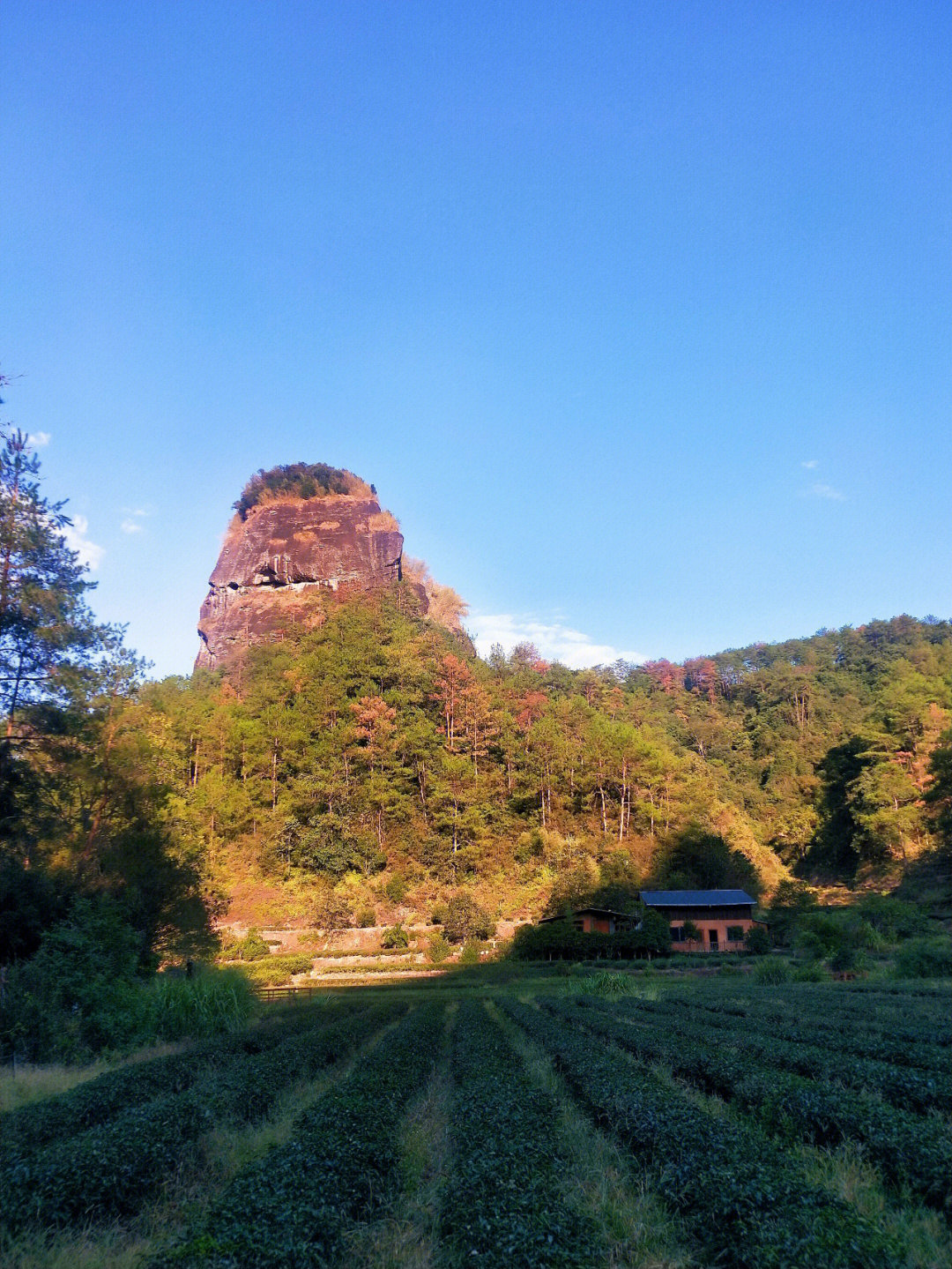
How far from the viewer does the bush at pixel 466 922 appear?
2021 inches

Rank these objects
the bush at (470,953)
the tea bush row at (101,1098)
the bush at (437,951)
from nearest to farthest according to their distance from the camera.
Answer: the tea bush row at (101,1098)
the bush at (437,951)
the bush at (470,953)

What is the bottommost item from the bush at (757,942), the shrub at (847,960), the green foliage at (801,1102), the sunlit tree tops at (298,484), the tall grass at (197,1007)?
the bush at (757,942)

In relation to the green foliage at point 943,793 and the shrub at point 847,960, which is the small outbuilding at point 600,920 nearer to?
the shrub at point 847,960

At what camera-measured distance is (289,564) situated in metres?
95.6

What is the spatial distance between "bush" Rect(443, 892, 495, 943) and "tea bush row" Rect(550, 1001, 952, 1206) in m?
40.1

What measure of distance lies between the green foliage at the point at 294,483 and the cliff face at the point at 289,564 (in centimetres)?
145

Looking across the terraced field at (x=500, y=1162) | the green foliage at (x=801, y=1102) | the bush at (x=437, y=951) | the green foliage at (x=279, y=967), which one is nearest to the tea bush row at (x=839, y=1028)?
the terraced field at (x=500, y=1162)

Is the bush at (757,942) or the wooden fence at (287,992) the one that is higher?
the wooden fence at (287,992)

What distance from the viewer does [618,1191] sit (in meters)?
7.06

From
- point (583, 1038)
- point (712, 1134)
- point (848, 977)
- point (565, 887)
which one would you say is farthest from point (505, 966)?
point (712, 1134)

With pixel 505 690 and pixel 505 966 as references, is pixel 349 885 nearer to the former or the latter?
pixel 505 966

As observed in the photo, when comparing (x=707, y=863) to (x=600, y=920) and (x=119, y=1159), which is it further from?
(x=119, y=1159)

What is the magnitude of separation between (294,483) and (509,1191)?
102m

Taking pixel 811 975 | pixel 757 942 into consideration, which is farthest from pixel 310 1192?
pixel 757 942
